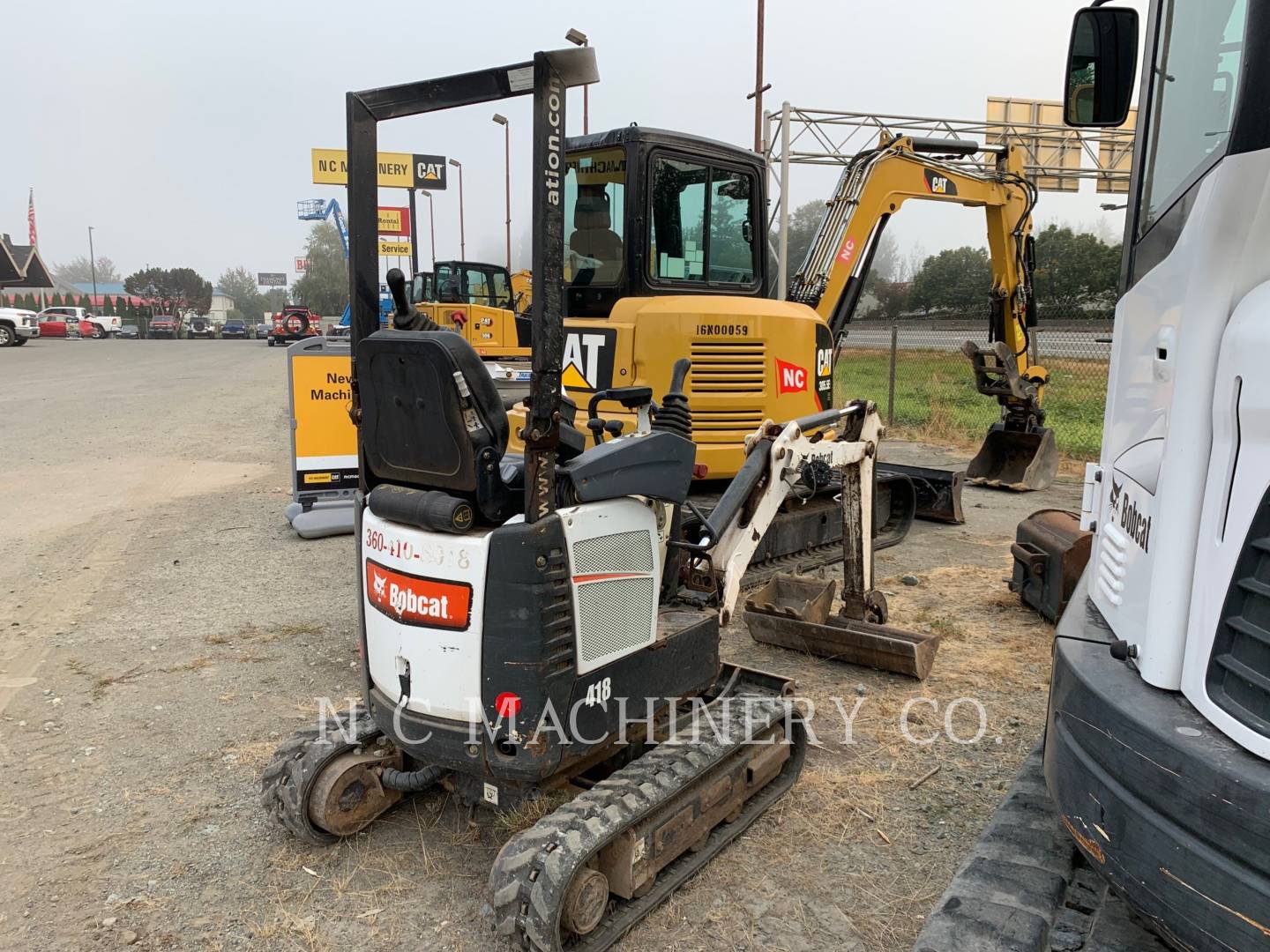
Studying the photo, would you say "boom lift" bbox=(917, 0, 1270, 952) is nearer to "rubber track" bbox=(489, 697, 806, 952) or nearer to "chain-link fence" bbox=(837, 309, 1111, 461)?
"rubber track" bbox=(489, 697, 806, 952)

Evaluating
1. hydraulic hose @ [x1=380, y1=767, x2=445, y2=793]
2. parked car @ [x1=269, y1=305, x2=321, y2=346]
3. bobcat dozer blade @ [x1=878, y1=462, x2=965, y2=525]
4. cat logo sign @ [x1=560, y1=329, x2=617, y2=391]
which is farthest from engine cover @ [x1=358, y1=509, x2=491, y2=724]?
parked car @ [x1=269, y1=305, x2=321, y2=346]

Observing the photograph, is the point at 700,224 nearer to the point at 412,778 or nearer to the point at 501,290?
the point at 412,778

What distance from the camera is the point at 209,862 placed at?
3375 mm

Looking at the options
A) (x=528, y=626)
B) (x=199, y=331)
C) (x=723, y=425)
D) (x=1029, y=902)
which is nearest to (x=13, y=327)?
(x=199, y=331)

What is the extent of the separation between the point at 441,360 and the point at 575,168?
171 inches

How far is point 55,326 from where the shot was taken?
52812mm

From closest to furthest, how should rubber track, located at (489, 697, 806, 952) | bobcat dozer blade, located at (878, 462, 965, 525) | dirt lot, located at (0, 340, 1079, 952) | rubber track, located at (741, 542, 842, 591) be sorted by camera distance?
rubber track, located at (489, 697, 806, 952) < dirt lot, located at (0, 340, 1079, 952) < rubber track, located at (741, 542, 842, 591) < bobcat dozer blade, located at (878, 462, 965, 525)

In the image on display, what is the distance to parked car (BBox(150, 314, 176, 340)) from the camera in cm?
6419

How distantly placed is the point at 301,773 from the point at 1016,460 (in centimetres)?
919

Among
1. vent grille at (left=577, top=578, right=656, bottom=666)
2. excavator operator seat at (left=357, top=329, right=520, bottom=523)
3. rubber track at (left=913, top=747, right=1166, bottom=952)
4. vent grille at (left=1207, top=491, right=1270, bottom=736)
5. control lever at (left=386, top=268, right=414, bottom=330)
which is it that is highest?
control lever at (left=386, top=268, right=414, bottom=330)

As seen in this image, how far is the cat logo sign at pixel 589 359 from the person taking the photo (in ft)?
20.6

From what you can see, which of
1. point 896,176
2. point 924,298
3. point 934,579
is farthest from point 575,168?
point 924,298

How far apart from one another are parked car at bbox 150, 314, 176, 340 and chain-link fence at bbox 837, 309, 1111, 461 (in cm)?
5397

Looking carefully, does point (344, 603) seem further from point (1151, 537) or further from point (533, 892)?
point (1151, 537)
